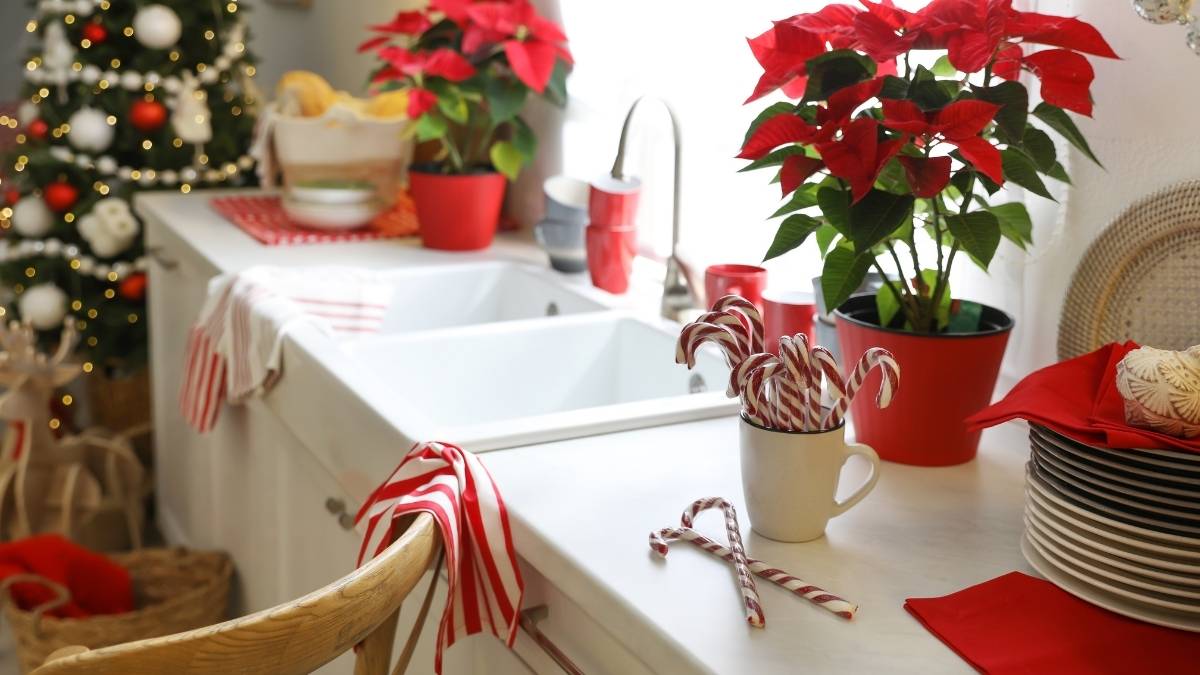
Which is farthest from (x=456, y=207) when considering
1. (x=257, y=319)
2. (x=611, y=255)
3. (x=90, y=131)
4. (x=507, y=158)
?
(x=90, y=131)

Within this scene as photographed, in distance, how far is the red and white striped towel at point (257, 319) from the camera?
1710 mm

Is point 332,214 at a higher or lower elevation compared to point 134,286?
higher

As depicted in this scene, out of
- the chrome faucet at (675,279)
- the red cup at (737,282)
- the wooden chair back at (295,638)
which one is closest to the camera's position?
the wooden chair back at (295,638)

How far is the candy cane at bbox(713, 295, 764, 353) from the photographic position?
3.42 feet

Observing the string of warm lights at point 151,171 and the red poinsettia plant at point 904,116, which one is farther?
the string of warm lights at point 151,171

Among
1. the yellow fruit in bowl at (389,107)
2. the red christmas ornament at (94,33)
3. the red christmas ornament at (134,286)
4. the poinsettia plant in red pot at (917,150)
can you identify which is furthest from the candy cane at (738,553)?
the red christmas ornament at (94,33)

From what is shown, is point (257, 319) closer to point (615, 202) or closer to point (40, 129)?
point (615, 202)

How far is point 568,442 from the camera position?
4.14 feet

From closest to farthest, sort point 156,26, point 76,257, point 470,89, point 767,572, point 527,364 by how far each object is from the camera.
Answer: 1. point 767,572
2. point 527,364
3. point 470,89
4. point 156,26
5. point 76,257

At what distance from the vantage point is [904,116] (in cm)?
102

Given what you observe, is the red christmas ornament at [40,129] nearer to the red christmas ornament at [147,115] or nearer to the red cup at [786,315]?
the red christmas ornament at [147,115]

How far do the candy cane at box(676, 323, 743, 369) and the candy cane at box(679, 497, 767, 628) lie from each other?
0.12m

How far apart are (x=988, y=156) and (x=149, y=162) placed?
102 inches

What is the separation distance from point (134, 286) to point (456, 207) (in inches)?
52.7
